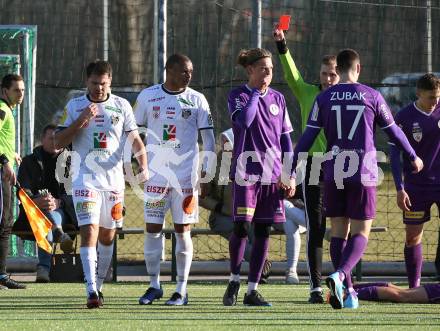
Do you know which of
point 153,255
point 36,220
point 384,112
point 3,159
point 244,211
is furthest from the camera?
point 36,220

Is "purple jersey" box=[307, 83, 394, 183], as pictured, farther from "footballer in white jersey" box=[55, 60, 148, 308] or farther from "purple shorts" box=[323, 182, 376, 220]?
"footballer in white jersey" box=[55, 60, 148, 308]

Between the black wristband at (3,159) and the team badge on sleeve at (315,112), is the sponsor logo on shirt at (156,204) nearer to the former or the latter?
the team badge on sleeve at (315,112)

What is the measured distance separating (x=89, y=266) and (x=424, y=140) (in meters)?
3.35

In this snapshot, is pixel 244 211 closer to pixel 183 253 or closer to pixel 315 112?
pixel 183 253

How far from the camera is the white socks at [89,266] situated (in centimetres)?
974

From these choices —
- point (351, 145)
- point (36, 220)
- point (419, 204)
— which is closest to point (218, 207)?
point (36, 220)

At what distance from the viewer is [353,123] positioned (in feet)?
31.9

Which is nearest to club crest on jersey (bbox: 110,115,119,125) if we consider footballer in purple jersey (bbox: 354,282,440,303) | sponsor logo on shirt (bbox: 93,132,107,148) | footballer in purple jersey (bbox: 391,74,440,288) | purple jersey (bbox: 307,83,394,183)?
sponsor logo on shirt (bbox: 93,132,107,148)

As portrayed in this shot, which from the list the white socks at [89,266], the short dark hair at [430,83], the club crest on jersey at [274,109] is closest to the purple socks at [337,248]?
the club crest on jersey at [274,109]

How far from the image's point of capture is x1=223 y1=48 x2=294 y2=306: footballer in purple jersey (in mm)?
10234

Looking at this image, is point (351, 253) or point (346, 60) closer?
point (351, 253)

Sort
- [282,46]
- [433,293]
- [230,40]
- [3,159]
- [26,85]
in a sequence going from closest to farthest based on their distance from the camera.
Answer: [433,293]
[282,46]
[3,159]
[26,85]
[230,40]

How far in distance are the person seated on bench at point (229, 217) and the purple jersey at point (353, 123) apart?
3.41m

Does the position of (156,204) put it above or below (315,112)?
below
